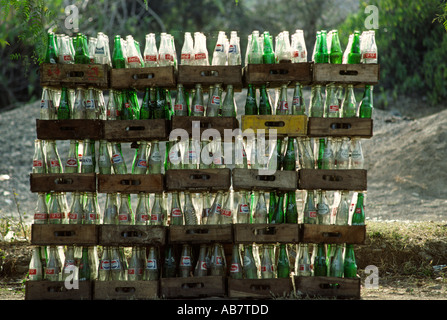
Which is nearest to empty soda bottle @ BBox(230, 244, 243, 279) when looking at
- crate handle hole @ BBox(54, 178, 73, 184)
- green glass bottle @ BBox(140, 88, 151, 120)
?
green glass bottle @ BBox(140, 88, 151, 120)

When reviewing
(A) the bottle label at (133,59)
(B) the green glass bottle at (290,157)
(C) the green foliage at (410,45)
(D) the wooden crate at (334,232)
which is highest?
(C) the green foliage at (410,45)

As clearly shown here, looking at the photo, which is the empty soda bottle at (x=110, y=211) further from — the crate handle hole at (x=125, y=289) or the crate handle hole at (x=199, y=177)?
the crate handle hole at (x=199, y=177)

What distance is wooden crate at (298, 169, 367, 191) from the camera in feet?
16.2

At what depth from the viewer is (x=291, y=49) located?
5.22 meters

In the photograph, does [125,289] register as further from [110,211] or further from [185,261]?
[110,211]

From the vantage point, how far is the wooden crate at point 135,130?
5.01 metres

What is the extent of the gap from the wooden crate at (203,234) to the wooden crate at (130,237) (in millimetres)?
106

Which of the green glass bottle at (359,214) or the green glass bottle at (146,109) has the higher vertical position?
the green glass bottle at (146,109)

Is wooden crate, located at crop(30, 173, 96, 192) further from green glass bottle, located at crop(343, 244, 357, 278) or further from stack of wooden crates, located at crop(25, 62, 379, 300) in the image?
green glass bottle, located at crop(343, 244, 357, 278)

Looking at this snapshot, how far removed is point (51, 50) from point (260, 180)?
2.31 meters

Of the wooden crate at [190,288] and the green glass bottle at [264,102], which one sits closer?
the wooden crate at [190,288]

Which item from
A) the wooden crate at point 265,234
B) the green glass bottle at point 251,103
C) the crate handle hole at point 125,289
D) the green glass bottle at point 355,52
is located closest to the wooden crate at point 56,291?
the crate handle hole at point 125,289

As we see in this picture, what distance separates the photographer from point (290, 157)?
519 centimetres

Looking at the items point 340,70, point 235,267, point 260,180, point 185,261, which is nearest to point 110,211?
point 185,261
